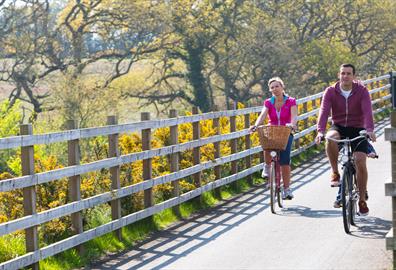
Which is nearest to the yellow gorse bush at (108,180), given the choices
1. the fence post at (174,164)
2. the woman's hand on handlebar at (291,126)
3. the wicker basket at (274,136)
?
the fence post at (174,164)

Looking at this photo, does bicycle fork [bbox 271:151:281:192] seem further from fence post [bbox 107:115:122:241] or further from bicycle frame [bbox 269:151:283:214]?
fence post [bbox 107:115:122:241]

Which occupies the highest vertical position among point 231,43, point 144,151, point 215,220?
point 231,43

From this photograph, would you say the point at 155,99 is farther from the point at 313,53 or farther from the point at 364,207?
the point at 364,207

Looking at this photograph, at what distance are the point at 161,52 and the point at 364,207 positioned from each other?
39.5m

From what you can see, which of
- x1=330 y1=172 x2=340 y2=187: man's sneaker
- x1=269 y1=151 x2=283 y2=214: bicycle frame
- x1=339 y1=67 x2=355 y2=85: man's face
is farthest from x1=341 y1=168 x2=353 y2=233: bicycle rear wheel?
x1=269 y1=151 x2=283 y2=214: bicycle frame

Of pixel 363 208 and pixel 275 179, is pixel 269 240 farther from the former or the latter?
pixel 275 179

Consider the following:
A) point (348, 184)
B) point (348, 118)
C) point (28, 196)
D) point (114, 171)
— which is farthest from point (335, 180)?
point (28, 196)

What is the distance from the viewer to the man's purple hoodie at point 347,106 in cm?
1050

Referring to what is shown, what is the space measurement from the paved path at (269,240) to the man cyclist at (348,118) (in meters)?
0.63

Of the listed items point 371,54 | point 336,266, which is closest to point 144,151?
point 336,266

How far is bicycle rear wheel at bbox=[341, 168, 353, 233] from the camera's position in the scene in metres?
9.95

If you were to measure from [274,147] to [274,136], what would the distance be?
16 cm

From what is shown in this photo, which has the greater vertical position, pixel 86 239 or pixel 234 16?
pixel 234 16

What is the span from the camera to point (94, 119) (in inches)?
1649
